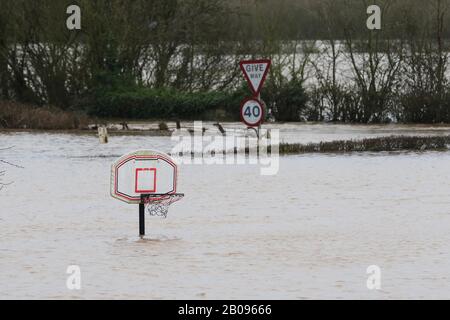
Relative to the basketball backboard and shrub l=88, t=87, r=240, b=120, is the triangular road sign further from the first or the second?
shrub l=88, t=87, r=240, b=120

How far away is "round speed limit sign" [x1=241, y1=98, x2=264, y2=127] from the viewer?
2720cm

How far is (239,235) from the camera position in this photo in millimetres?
15805

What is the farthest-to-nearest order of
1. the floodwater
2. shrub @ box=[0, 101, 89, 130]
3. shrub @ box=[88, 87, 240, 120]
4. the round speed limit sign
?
shrub @ box=[88, 87, 240, 120]
shrub @ box=[0, 101, 89, 130]
the round speed limit sign
the floodwater

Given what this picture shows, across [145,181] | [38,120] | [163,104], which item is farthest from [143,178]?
[163,104]

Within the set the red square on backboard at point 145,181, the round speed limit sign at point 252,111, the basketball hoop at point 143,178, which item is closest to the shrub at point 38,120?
the round speed limit sign at point 252,111

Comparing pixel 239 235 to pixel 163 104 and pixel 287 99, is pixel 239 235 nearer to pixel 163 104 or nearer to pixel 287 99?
pixel 287 99

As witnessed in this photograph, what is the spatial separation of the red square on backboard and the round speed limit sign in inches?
486

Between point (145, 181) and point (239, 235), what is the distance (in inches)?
67.3

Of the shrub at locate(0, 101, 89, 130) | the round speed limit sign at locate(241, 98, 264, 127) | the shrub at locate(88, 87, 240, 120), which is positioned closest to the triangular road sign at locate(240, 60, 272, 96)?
the round speed limit sign at locate(241, 98, 264, 127)

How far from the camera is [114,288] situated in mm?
11766

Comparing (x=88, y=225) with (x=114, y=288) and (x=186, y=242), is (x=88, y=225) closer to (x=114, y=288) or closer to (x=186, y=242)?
(x=186, y=242)

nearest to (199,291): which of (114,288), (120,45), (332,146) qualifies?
(114,288)

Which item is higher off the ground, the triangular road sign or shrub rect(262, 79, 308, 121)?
the triangular road sign
